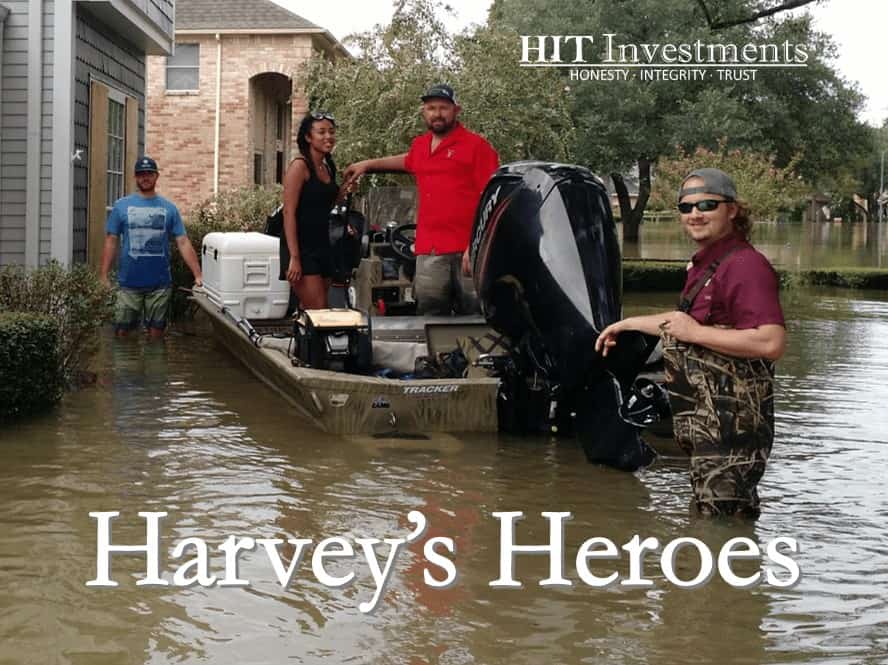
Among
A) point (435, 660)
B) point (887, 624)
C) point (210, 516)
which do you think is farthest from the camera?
point (210, 516)

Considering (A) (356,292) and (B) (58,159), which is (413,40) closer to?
(B) (58,159)

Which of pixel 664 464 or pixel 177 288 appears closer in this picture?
pixel 664 464

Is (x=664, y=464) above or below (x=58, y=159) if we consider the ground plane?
below

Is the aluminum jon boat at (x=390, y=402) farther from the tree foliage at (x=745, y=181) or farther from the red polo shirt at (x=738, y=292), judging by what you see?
the tree foliage at (x=745, y=181)

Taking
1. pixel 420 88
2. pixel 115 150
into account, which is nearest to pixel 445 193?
pixel 115 150

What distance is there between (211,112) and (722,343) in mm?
27128

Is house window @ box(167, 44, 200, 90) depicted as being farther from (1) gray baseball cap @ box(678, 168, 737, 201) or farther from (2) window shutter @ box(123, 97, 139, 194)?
(1) gray baseball cap @ box(678, 168, 737, 201)

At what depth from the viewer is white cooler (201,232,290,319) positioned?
38.2 ft

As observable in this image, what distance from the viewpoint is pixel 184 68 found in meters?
32.0

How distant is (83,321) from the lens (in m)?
9.62

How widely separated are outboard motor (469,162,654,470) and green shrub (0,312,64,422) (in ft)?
9.18

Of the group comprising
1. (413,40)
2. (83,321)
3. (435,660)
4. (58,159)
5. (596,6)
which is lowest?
(435,660)

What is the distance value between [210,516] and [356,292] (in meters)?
5.12

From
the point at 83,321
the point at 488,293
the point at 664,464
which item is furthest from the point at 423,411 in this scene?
the point at 83,321
